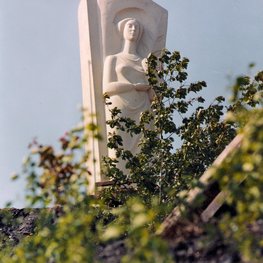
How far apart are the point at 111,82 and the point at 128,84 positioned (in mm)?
241

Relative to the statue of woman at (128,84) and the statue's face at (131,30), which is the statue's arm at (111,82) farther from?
the statue's face at (131,30)

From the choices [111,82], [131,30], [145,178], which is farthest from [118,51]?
[145,178]

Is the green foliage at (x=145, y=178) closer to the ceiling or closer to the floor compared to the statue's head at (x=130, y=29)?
closer to the floor

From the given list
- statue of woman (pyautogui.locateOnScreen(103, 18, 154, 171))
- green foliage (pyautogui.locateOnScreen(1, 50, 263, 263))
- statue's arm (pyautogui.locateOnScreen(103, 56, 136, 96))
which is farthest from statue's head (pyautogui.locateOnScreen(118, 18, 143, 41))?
green foliage (pyautogui.locateOnScreen(1, 50, 263, 263))

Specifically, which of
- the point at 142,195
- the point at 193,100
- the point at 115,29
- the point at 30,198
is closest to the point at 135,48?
the point at 115,29

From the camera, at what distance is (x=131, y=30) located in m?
13.6

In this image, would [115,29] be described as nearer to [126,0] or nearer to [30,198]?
[126,0]

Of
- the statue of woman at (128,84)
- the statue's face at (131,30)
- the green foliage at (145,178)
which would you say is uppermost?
the statue's face at (131,30)

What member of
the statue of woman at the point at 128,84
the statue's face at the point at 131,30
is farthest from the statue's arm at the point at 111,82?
the statue's face at the point at 131,30

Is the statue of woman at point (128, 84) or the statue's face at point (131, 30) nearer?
the statue of woman at point (128, 84)

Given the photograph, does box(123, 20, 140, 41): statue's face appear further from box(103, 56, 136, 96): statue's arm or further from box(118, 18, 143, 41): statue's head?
box(103, 56, 136, 96): statue's arm

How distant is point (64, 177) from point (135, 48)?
10364 mm

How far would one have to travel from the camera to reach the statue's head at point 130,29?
13523 mm

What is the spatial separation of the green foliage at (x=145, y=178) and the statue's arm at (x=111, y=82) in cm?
93
